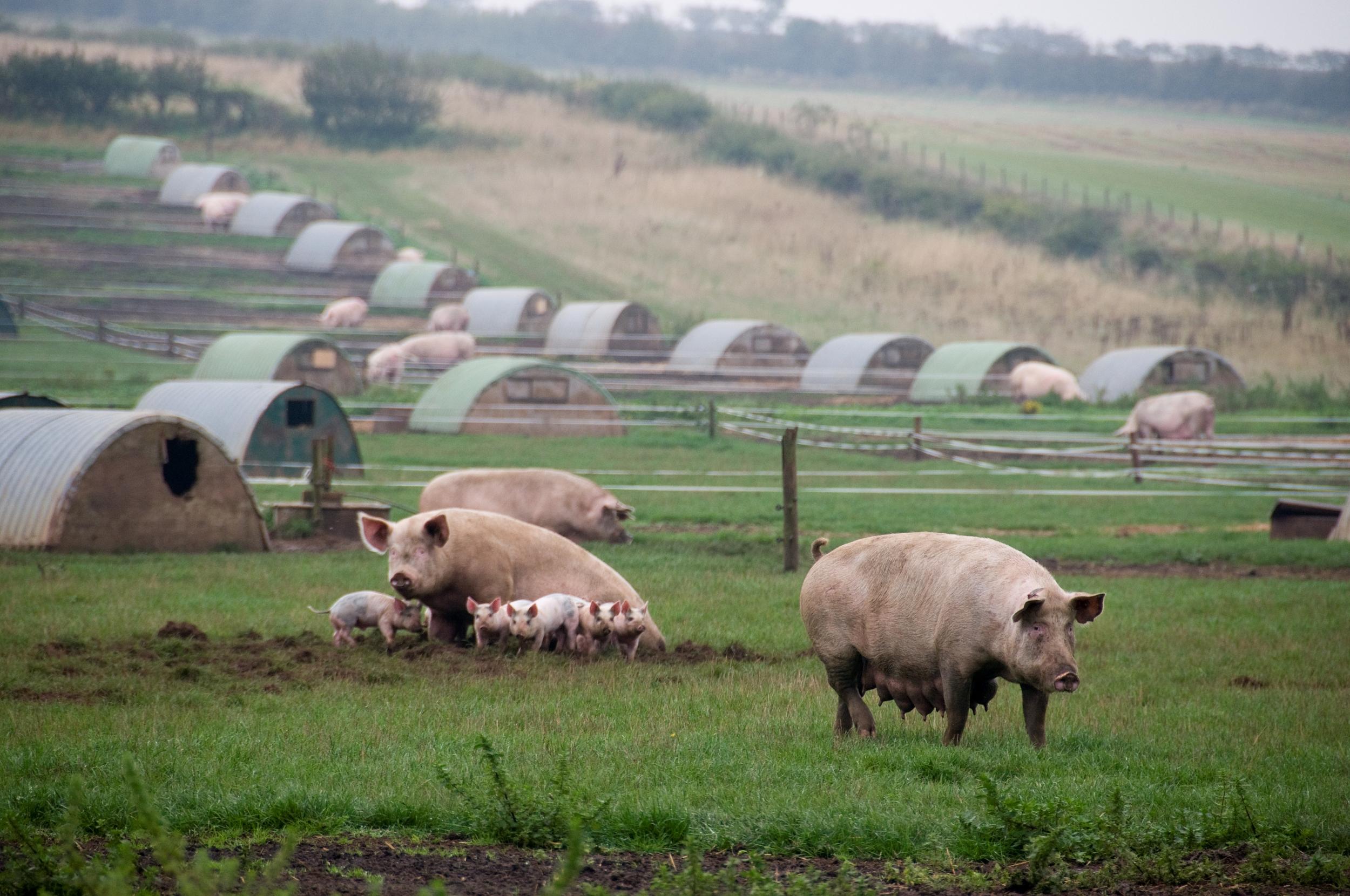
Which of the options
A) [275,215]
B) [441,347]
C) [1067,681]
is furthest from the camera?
[275,215]

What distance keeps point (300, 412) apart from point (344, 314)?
2358 centimetres

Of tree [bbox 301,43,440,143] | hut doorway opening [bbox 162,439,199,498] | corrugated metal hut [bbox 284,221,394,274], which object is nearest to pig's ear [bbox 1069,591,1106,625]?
hut doorway opening [bbox 162,439,199,498]

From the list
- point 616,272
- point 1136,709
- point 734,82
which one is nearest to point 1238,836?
point 1136,709

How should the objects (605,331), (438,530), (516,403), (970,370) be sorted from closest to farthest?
(438,530), (516,403), (970,370), (605,331)

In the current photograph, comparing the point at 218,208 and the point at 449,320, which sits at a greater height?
the point at 218,208

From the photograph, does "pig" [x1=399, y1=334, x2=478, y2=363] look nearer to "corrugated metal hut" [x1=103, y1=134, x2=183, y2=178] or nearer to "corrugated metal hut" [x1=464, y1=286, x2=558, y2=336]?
"corrugated metal hut" [x1=464, y1=286, x2=558, y2=336]

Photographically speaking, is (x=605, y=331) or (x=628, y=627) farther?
(x=605, y=331)

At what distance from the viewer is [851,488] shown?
22125 mm

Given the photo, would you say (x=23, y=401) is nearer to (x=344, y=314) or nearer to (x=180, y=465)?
(x=180, y=465)

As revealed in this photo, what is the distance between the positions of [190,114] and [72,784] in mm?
75944

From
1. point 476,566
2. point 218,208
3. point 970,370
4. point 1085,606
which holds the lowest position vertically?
point 970,370

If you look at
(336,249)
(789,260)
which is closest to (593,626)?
(336,249)

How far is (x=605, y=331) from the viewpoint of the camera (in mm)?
43000

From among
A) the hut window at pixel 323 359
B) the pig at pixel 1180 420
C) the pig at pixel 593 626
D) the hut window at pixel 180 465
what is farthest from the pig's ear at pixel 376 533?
the hut window at pixel 323 359
